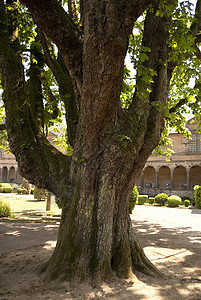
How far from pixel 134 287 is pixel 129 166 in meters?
1.70

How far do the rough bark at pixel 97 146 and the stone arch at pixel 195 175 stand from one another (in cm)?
2835

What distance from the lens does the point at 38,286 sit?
3.41 m

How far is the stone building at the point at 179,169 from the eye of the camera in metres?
29.1

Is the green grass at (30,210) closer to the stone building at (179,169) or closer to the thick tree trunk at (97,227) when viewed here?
the thick tree trunk at (97,227)

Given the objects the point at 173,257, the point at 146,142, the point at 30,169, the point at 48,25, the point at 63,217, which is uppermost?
the point at 48,25

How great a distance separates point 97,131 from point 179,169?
3012cm

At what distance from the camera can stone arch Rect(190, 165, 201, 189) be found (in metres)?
30.3

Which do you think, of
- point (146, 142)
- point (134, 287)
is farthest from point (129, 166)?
point (134, 287)

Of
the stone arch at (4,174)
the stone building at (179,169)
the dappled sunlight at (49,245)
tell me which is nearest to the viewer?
the dappled sunlight at (49,245)

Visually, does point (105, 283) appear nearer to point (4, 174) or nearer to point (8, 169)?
point (8, 169)

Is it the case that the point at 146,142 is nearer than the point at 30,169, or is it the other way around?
the point at 146,142

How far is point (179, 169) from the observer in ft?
104

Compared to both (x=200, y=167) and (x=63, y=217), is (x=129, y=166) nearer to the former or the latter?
(x=63, y=217)

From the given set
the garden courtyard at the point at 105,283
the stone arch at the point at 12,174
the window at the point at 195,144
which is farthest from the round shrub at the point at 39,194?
the stone arch at the point at 12,174
